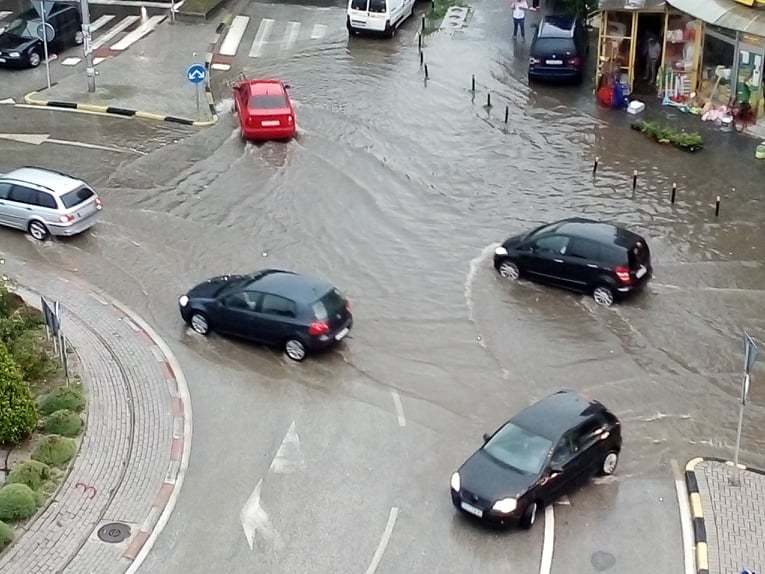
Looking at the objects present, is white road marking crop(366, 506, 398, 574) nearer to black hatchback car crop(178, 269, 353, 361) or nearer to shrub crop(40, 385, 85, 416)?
black hatchback car crop(178, 269, 353, 361)

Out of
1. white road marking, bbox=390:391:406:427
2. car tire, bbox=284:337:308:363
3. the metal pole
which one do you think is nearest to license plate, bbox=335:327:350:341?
car tire, bbox=284:337:308:363

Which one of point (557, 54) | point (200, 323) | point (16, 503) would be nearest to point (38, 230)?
point (200, 323)

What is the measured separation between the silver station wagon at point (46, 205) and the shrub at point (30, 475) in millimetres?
9729

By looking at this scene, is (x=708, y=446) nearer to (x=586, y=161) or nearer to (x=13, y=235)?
(x=586, y=161)

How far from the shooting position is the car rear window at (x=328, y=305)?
21.5 meters

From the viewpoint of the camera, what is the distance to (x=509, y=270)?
82.9ft

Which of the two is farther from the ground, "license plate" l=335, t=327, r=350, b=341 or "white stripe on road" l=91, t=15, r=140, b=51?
"white stripe on road" l=91, t=15, r=140, b=51

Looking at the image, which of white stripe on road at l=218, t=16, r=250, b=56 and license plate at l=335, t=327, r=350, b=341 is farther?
white stripe on road at l=218, t=16, r=250, b=56

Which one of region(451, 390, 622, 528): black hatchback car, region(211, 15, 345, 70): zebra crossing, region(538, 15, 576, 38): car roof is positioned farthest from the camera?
region(211, 15, 345, 70): zebra crossing

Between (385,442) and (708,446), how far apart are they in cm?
539

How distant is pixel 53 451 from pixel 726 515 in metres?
10.2

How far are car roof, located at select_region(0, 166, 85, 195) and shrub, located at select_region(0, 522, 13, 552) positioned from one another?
1156cm

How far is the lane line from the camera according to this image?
1658 centimetres

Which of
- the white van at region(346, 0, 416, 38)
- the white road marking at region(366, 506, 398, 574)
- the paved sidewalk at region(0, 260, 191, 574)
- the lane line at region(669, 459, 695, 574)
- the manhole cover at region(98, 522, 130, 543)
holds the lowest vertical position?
the lane line at region(669, 459, 695, 574)
